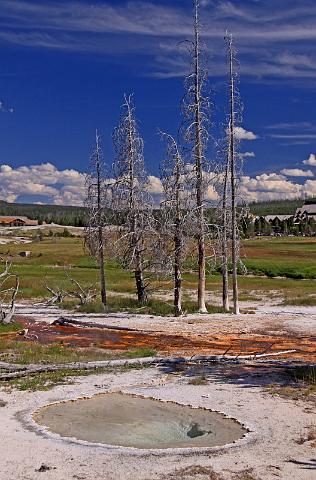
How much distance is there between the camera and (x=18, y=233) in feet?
530

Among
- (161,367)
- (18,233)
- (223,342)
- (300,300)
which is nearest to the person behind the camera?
(161,367)

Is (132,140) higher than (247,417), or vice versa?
(132,140)

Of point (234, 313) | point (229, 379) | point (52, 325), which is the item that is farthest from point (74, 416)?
point (234, 313)

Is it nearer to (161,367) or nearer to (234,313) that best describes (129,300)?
(234,313)

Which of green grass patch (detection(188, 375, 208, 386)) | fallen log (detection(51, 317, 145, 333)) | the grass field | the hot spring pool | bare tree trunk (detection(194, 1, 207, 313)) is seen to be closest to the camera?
the hot spring pool

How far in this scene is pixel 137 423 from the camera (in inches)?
521

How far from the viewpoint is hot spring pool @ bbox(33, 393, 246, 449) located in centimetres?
1199

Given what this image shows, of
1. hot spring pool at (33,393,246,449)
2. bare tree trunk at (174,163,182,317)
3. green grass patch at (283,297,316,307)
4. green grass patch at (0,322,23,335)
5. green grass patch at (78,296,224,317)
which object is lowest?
green grass patch at (283,297,316,307)

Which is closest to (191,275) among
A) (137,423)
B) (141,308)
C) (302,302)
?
(302,302)

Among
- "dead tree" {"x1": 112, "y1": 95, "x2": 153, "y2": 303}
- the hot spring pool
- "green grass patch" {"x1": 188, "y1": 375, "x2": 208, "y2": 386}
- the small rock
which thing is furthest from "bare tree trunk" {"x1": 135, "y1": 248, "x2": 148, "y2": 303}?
the small rock

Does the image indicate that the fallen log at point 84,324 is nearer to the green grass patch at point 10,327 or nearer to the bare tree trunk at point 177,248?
the green grass patch at point 10,327

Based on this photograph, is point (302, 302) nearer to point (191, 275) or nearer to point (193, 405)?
point (191, 275)

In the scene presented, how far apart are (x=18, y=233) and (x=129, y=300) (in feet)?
415

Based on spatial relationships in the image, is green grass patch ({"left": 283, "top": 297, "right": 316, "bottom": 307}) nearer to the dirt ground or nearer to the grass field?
the grass field
